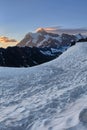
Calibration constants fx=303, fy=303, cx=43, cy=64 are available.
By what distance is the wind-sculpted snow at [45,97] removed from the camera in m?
9.43

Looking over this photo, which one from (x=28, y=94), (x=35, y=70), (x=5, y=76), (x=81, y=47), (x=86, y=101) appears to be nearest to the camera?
(x=86, y=101)

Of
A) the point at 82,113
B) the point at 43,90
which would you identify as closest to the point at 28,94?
the point at 43,90

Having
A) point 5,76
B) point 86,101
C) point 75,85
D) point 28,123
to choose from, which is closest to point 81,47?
point 5,76

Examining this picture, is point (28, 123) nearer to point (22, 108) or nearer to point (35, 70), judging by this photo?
point (22, 108)

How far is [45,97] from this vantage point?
40.0 feet

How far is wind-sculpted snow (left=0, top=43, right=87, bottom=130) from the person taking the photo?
9.43 metres

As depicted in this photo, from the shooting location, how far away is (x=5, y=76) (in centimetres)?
1616

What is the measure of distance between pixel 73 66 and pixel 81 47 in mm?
5118

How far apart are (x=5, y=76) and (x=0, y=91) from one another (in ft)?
8.06

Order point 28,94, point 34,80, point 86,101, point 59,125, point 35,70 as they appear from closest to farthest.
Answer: point 59,125
point 86,101
point 28,94
point 34,80
point 35,70

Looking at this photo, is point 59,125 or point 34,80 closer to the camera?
point 59,125

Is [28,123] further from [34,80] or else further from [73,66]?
[73,66]

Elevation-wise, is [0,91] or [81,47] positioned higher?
[81,47]

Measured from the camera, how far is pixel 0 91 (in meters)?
13.8
